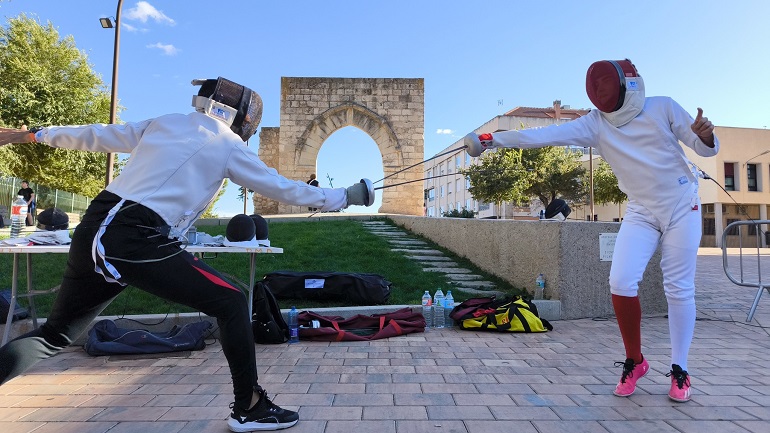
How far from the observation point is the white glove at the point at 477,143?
12.0 feet

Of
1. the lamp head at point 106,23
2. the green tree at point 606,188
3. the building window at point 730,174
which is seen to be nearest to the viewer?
the lamp head at point 106,23

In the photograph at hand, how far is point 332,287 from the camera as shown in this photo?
21.4ft

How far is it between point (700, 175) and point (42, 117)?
→ 1053 inches

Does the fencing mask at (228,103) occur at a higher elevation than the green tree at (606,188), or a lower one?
lower

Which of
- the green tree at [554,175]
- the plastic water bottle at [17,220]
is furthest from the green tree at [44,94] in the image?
the green tree at [554,175]

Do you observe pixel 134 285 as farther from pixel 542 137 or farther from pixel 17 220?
pixel 17 220

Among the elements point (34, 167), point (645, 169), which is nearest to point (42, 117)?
point (34, 167)

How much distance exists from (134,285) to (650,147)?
3420mm

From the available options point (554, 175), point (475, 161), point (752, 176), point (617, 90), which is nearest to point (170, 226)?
point (617, 90)

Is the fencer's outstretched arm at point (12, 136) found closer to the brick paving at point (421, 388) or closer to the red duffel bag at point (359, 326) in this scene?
the brick paving at point (421, 388)

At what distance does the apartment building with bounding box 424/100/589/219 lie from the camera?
53.3 m

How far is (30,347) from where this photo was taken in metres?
2.63

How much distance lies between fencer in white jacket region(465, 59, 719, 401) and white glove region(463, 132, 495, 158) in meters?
0.02

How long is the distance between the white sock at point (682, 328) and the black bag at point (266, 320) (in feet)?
12.0
